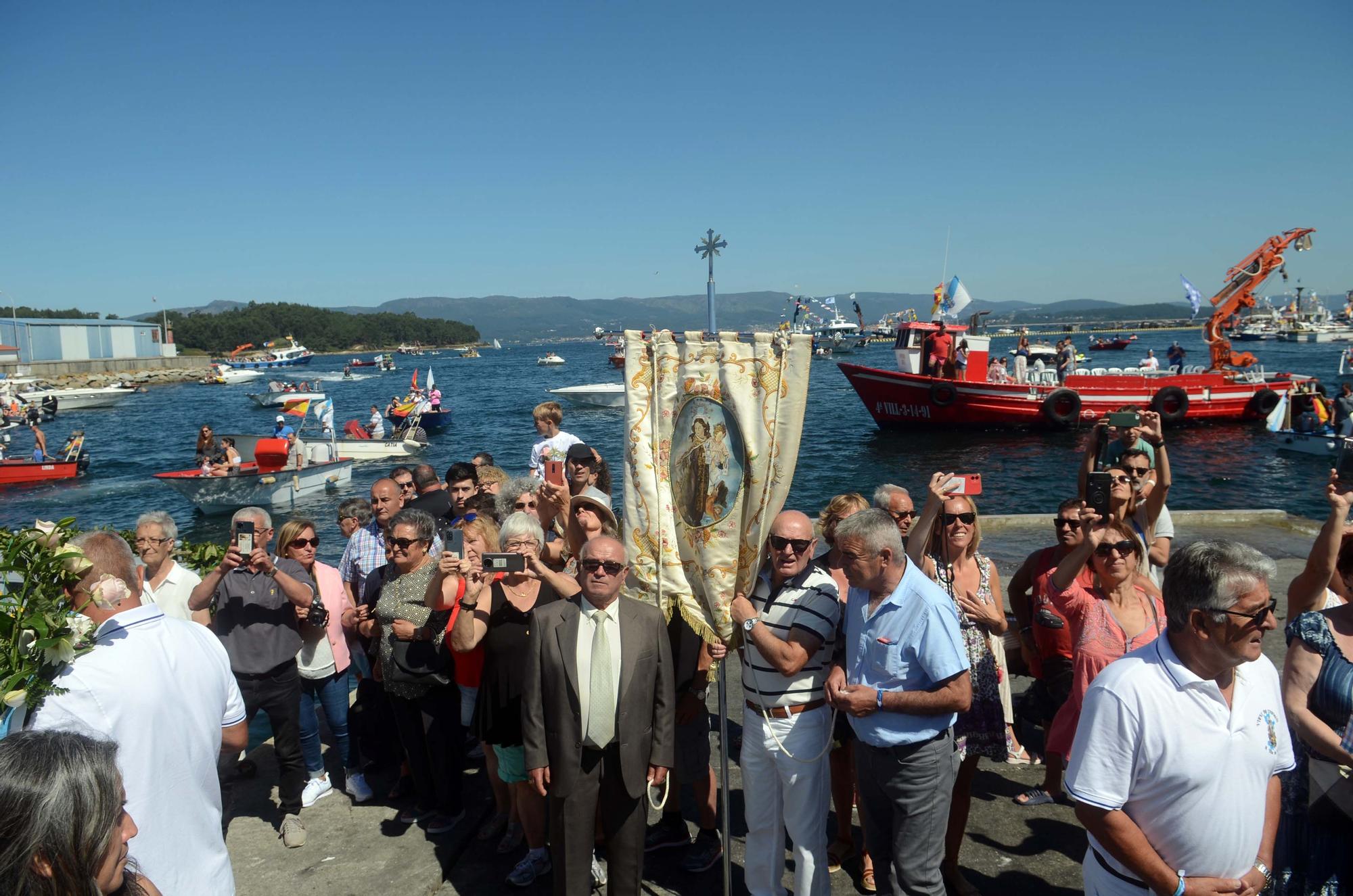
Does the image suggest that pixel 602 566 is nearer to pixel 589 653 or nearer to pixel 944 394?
pixel 589 653

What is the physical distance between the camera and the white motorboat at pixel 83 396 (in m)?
56.1

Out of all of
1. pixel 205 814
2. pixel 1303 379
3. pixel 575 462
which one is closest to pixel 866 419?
pixel 1303 379

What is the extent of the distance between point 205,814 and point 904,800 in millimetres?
2371

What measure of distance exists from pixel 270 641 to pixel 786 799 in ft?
8.88

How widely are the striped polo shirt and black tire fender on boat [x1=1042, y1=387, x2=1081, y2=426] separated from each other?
1096 inches

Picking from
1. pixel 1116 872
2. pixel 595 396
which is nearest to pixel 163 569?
pixel 1116 872

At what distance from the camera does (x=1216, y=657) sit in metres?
2.19

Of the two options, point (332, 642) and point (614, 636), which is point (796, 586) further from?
point (332, 642)

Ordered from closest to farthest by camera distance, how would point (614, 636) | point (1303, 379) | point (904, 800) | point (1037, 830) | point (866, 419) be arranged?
point (904, 800) < point (614, 636) < point (1037, 830) < point (1303, 379) < point (866, 419)

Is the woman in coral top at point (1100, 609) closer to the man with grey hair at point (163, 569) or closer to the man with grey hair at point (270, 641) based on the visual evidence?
the man with grey hair at point (270, 641)

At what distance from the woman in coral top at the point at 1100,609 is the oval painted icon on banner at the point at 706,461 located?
1.54 metres

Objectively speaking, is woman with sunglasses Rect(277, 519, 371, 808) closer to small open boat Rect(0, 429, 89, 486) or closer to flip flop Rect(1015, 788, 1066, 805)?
flip flop Rect(1015, 788, 1066, 805)

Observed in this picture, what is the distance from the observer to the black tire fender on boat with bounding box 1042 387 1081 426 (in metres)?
28.3

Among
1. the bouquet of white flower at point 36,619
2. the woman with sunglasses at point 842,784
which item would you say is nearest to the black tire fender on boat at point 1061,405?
the woman with sunglasses at point 842,784
